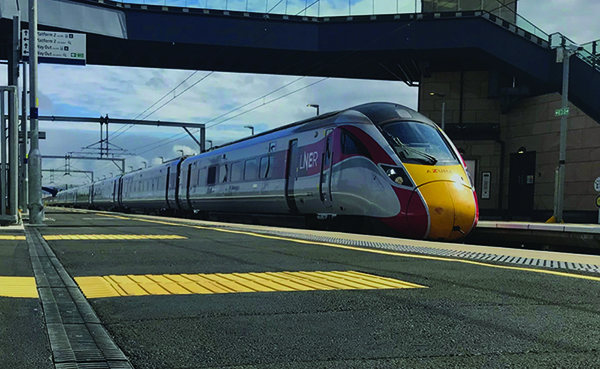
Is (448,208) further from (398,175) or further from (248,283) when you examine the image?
(248,283)

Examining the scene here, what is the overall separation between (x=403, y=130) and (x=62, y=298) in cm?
928

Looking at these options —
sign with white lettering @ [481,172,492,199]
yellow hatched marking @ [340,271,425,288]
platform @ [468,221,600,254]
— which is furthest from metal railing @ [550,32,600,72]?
yellow hatched marking @ [340,271,425,288]

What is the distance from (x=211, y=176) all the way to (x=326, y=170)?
9.98 m

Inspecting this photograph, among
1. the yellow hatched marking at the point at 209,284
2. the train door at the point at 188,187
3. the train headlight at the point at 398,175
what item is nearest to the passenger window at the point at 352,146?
the train headlight at the point at 398,175

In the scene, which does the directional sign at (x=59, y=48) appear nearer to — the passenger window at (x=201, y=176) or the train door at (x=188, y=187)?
the passenger window at (x=201, y=176)

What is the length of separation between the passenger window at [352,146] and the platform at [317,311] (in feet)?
18.4

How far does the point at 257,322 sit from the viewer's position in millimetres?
3256

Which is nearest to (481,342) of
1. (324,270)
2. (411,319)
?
(411,319)

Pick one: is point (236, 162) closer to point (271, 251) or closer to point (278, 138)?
point (278, 138)

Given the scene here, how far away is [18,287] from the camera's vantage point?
427 cm

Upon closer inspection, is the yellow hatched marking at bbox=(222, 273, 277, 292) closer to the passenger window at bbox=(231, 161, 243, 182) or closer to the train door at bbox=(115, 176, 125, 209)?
the passenger window at bbox=(231, 161, 243, 182)

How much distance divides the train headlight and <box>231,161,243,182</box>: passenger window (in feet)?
27.8

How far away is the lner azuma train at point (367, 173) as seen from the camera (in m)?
11.0

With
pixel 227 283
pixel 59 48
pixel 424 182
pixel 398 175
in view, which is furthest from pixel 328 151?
pixel 59 48
